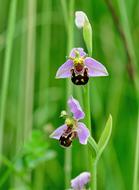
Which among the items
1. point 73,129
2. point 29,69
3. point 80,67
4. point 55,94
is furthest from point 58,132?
point 55,94

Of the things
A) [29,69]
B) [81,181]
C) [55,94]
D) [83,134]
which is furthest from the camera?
[55,94]

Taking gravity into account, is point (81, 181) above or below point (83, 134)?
below

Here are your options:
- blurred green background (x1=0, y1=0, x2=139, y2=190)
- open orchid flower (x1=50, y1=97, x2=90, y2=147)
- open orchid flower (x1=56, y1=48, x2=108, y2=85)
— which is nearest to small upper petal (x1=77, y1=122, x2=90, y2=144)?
open orchid flower (x1=50, y1=97, x2=90, y2=147)

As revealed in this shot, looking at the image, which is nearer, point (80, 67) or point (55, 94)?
point (80, 67)

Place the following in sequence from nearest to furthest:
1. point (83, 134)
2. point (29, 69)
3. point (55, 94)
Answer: point (83, 134)
point (29, 69)
point (55, 94)

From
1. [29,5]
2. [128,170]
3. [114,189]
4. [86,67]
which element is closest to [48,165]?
[128,170]

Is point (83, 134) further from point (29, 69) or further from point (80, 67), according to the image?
point (29, 69)

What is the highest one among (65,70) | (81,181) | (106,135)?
(65,70)

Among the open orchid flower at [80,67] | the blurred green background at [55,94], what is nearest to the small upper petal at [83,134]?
the open orchid flower at [80,67]

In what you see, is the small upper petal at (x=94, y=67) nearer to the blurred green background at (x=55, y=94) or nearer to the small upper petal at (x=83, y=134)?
the small upper petal at (x=83, y=134)
